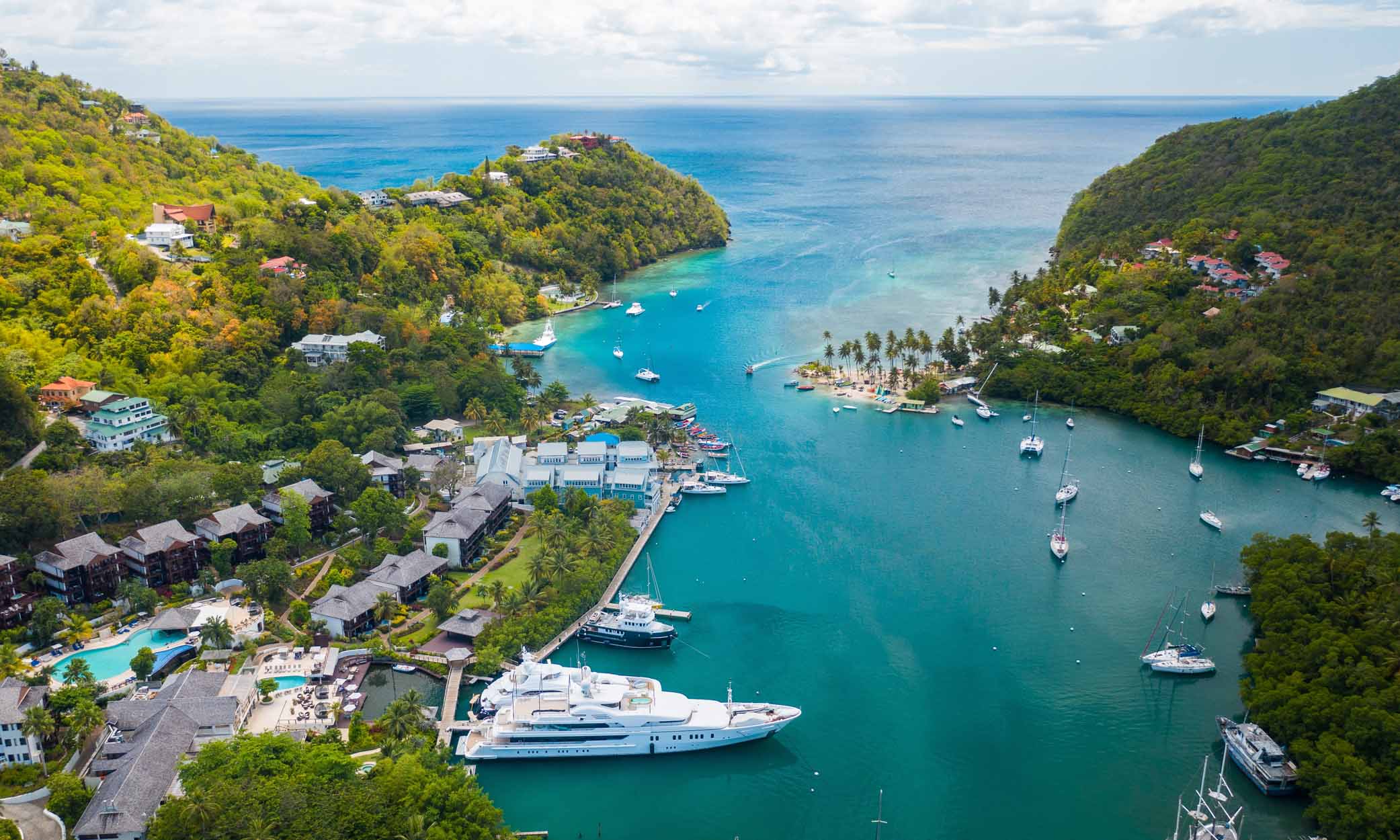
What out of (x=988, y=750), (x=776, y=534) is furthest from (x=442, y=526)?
(x=988, y=750)

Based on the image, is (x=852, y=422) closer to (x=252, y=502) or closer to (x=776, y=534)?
(x=776, y=534)

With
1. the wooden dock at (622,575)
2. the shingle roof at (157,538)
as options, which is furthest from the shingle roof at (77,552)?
the wooden dock at (622,575)

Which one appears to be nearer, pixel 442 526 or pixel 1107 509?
pixel 442 526

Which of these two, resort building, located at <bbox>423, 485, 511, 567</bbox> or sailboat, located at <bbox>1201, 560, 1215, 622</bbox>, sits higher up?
resort building, located at <bbox>423, 485, 511, 567</bbox>

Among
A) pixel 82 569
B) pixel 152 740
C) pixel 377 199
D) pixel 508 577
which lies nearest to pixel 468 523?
pixel 508 577

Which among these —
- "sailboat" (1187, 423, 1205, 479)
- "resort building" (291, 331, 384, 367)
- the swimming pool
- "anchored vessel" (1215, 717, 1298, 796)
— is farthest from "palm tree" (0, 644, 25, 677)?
"sailboat" (1187, 423, 1205, 479)

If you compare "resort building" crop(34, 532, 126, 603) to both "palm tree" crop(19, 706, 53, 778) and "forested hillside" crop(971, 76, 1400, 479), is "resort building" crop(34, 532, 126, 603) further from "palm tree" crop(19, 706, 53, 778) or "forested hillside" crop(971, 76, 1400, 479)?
"forested hillside" crop(971, 76, 1400, 479)

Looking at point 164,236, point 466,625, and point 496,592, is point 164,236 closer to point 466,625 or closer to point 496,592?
point 496,592
